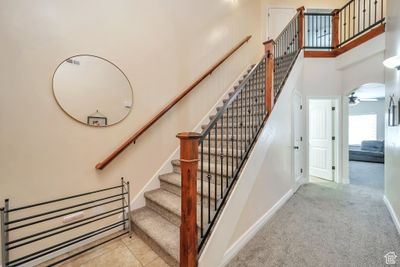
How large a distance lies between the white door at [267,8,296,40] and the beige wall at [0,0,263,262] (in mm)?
2557

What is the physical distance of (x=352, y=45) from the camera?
12.1 ft

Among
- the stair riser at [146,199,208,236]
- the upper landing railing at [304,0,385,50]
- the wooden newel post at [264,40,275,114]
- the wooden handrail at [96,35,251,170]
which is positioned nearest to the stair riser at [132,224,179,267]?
the stair riser at [146,199,208,236]

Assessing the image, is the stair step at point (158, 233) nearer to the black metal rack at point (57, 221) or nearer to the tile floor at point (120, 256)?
the tile floor at point (120, 256)

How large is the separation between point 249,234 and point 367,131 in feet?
31.2

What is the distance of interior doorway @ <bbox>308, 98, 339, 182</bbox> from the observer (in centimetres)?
419

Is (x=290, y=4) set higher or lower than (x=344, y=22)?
higher

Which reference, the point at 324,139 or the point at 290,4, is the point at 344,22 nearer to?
the point at 290,4

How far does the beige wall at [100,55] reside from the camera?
160 centimetres

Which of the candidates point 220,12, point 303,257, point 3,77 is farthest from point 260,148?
point 220,12

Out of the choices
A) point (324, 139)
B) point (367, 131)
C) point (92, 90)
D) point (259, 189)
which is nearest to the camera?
point (92, 90)

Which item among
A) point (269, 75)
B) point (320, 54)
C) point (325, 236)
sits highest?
point (320, 54)

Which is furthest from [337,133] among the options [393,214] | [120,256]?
[120,256]

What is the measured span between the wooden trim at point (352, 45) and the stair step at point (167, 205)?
3932mm

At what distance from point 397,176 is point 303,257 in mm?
1655
